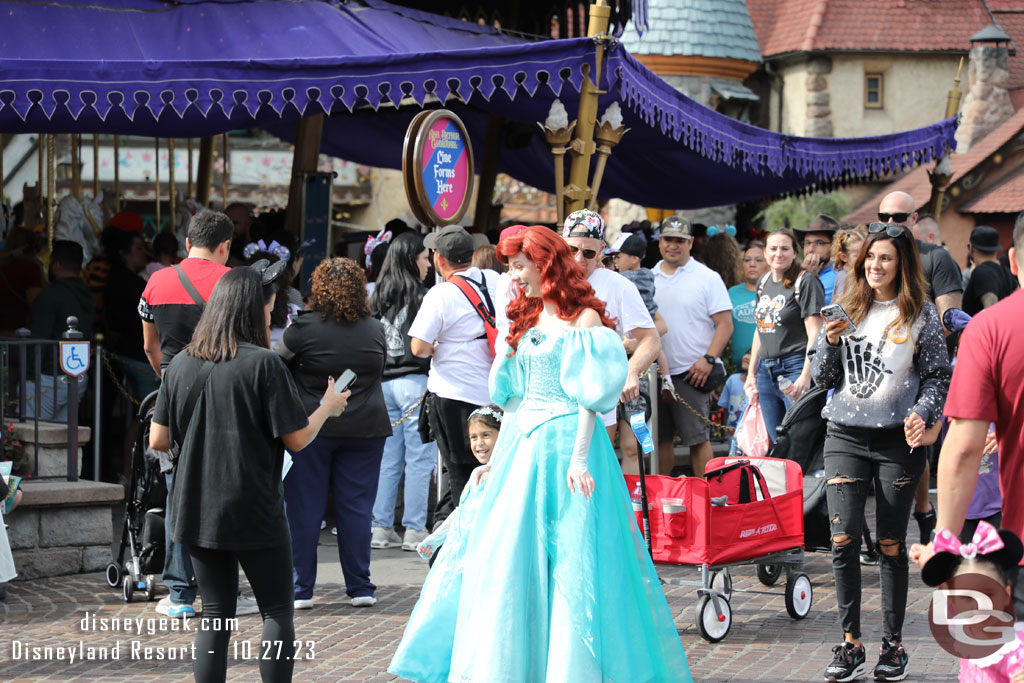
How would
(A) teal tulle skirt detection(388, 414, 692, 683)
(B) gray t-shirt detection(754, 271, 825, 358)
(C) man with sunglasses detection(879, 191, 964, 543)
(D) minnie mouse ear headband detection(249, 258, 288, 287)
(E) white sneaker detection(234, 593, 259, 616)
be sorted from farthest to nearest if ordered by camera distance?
(B) gray t-shirt detection(754, 271, 825, 358), (C) man with sunglasses detection(879, 191, 964, 543), (E) white sneaker detection(234, 593, 259, 616), (D) minnie mouse ear headband detection(249, 258, 288, 287), (A) teal tulle skirt detection(388, 414, 692, 683)

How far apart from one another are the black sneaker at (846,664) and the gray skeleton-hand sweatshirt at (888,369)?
0.96 meters

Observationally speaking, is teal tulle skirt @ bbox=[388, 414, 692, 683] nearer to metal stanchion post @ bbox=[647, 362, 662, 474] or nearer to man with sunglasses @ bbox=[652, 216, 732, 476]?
metal stanchion post @ bbox=[647, 362, 662, 474]

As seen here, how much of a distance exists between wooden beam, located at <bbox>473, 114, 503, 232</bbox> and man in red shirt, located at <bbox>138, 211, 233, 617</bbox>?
6.40m

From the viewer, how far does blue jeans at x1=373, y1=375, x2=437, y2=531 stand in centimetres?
881

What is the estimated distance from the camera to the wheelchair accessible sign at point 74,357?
7.89m

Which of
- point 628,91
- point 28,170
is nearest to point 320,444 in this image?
point 628,91

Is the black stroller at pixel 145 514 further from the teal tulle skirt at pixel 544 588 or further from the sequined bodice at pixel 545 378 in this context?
the sequined bodice at pixel 545 378

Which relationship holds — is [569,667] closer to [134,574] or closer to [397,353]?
[134,574]

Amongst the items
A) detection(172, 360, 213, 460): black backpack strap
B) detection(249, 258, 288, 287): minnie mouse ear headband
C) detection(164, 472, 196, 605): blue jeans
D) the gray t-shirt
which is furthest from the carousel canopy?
detection(172, 360, 213, 460): black backpack strap

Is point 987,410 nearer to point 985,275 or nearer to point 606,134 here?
point 985,275

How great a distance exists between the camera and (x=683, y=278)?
9539 mm

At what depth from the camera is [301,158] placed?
12844mm

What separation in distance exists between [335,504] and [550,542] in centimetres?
225

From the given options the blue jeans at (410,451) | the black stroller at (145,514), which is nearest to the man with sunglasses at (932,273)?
the blue jeans at (410,451)
